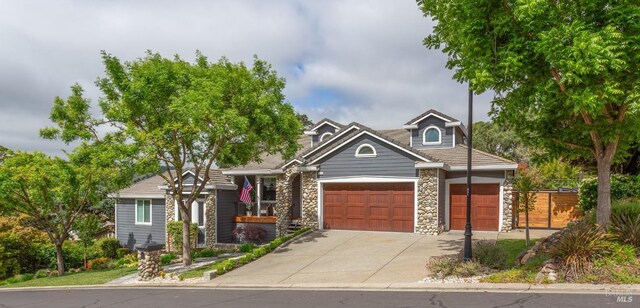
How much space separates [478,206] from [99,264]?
18707 millimetres

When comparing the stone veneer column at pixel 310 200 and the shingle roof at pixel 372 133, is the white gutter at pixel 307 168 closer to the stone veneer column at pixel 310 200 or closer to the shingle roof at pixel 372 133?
the stone veneer column at pixel 310 200

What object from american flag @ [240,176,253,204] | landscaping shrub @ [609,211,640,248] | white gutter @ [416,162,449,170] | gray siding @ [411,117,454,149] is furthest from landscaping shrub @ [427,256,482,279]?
american flag @ [240,176,253,204]

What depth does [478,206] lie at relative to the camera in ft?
67.1

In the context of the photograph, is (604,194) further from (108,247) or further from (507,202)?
(108,247)

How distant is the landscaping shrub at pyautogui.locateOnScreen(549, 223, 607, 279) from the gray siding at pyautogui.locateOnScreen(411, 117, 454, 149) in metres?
12.4

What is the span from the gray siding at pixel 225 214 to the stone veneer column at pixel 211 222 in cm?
17

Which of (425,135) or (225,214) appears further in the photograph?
(225,214)

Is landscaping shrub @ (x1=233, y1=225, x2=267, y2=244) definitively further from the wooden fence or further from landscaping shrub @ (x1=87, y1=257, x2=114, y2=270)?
the wooden fence

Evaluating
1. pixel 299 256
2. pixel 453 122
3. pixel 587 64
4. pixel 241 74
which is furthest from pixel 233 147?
pixel 587 64

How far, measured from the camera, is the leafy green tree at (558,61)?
369 inches

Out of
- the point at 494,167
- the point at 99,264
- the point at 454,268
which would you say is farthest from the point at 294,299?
the point at 99,264

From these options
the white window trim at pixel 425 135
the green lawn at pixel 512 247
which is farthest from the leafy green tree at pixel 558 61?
the white window trim at pixel 425 135

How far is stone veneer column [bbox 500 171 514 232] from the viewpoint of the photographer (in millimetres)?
19805

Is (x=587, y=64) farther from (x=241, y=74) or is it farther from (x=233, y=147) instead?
(x=233, y=147)
